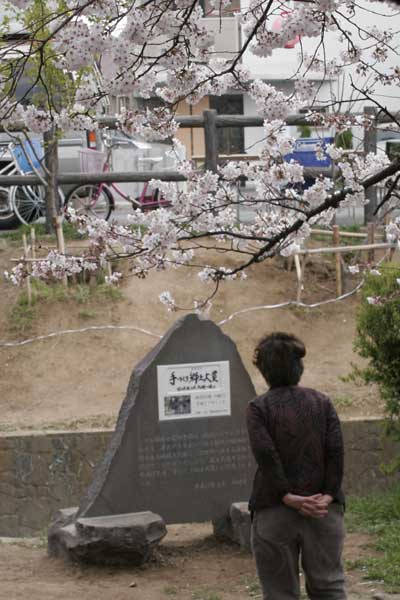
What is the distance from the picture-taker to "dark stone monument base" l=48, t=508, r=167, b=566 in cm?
704

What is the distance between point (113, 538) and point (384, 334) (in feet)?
8.70

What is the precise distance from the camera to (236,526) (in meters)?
7.55

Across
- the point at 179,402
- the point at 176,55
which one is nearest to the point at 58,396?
the point at 179,402

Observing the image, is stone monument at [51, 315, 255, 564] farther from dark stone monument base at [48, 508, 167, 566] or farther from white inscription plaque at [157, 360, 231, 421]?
dark stone monument base at [48, 508, 167, 566]

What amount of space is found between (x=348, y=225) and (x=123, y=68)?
926cm

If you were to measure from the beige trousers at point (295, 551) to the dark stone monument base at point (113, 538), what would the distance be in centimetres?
213

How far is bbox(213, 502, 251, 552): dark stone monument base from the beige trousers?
93.1 inches

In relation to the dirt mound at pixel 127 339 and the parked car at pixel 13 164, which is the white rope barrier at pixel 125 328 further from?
the parked car at pixel 13 164

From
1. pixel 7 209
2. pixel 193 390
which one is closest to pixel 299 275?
pixel 7 209

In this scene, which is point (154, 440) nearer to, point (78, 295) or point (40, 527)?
point (40, 527)

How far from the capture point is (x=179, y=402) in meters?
7.57

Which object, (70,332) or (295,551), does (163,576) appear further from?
(70,332)

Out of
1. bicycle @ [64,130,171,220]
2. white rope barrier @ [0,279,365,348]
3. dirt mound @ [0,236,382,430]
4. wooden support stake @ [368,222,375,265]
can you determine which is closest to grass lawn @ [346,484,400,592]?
dirt mound @ [0,236,382,430]

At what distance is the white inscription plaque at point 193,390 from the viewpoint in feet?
24.7
